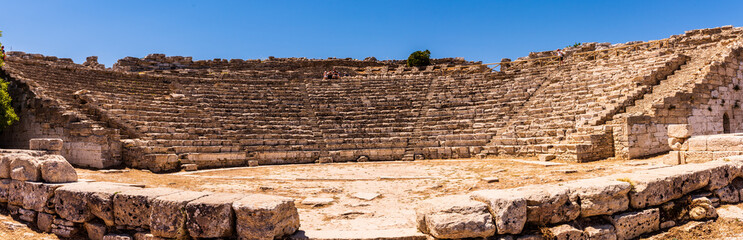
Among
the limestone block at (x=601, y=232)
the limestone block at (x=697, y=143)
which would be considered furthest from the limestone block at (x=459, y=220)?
the limestone block at (x=697, y=143)

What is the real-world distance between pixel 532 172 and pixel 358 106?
32.3ft

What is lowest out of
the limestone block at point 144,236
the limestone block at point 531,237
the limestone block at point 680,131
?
the limestone block at point 531,237

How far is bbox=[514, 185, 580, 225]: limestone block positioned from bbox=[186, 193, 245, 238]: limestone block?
9.91ft

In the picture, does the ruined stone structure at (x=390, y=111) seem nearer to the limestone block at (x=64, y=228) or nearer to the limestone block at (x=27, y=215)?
the limestone block at (x=27, y=215)

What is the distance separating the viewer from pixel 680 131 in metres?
8.27

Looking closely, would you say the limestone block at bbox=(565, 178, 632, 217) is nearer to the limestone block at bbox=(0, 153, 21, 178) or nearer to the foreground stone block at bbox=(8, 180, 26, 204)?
the foreground stone block at bbox=(8, 180, 26, 204)

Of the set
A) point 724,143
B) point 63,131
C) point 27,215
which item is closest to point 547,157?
point 724,143

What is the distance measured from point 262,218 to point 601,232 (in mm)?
3542

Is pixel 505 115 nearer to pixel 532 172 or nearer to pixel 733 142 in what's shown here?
pixel 532 172

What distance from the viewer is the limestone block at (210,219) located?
4.05m

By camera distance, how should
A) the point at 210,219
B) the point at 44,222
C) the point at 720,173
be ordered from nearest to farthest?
the point at 210,219 → the point at 44,222 → the point at 720,173

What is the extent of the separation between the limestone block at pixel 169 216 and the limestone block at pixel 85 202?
0.73 meters

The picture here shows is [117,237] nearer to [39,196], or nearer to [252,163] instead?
[39,196]

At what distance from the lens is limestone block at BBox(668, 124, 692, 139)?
26.8 feet
